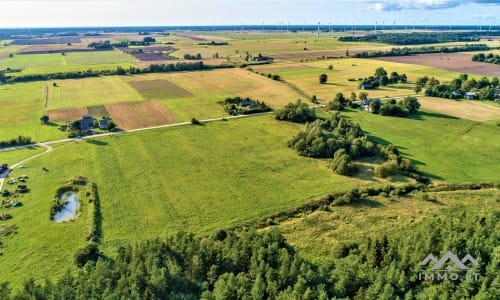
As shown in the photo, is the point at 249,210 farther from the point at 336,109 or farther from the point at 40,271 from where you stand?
the point at 336,109

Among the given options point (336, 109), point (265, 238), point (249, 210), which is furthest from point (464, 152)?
point (265, 238)

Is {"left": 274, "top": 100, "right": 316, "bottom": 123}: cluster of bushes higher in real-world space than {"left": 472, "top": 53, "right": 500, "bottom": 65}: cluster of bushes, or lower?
lower

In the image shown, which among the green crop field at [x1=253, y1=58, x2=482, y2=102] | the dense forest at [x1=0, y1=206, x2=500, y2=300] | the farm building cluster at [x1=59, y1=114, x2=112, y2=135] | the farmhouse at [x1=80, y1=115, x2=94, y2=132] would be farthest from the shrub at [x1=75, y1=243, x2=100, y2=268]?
the green crop field at [x1=253, y1=58, x2=482, y2=102]

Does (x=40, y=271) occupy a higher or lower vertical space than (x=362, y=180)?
lower

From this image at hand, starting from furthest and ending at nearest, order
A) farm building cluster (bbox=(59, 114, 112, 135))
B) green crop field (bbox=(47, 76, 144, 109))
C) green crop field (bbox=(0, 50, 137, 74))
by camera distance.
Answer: green crop field (bbox=(0, 50, 137, 74)) → green crop field (bbox=(47, 76, 144, 109)) → farm building cluster (bbox=(59, 114, 112, 135))

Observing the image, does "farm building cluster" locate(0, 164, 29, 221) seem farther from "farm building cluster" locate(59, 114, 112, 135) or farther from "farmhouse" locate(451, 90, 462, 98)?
"farmhouse" locate(451, 90, 462, 98)

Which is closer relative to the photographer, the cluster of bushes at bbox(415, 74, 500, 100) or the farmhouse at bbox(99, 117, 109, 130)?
the farmhouse at bbox(99, 117, 109, 130)

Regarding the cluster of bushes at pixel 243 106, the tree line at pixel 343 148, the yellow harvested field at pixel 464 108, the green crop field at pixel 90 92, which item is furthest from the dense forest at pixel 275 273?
the green crop field at pixel 90 92

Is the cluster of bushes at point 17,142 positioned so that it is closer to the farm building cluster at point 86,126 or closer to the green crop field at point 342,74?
the farm building cluster at point 86,126
